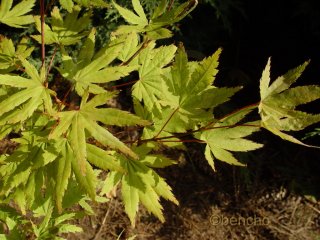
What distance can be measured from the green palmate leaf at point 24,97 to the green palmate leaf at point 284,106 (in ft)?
2.22

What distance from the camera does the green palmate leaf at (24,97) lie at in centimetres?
124

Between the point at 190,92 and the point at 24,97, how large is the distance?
526 mm

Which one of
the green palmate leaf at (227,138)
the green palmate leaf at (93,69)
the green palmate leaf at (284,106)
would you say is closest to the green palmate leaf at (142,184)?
the green palmate leaf at (227,138)

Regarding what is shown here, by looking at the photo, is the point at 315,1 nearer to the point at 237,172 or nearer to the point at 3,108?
the point at 237,172

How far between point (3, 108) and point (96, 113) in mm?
295

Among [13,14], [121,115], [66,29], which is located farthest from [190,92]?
[13,14]

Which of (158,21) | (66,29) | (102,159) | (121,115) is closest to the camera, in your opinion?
(121,115)

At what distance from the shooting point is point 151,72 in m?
1.55

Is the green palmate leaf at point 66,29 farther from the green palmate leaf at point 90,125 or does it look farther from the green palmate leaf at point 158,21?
the green palmate leaf at point 90,125

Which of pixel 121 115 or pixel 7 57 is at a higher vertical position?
pixel 7 57

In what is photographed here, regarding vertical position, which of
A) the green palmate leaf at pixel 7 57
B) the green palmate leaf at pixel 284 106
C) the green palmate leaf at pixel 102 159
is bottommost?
the green palmate leaf at pixel 102 159

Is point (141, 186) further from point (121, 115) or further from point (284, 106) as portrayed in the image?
point (284, 106)

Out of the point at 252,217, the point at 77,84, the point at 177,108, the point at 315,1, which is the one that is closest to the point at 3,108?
the point at 77,84

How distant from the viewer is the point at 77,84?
4.56ft
